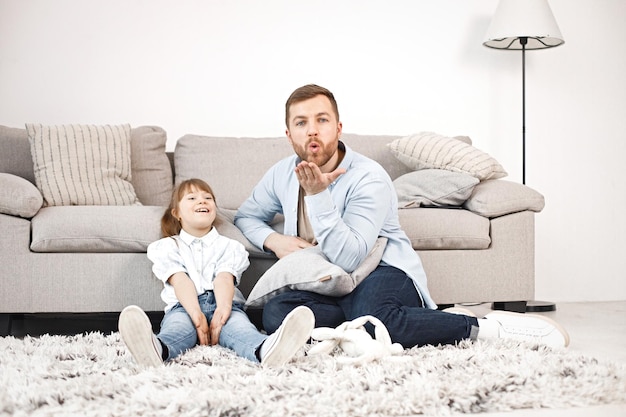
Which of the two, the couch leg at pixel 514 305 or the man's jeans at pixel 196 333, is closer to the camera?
the man's jeans at pixel 196 333

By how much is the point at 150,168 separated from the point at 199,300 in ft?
3.82

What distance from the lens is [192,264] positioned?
8.21 ft

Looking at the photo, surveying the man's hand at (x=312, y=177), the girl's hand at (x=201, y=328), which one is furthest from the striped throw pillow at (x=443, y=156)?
the girl's hand at (x=201, y=328)

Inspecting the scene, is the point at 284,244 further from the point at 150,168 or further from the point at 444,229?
the point at 150,168

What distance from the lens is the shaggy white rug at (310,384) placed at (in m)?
1.58

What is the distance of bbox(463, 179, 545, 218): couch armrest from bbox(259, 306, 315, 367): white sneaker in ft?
4.59

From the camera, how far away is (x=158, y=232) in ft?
8.93

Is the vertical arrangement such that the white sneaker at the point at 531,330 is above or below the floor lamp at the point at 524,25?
below

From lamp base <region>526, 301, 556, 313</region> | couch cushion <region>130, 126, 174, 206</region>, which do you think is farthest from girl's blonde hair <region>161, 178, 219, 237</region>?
lamp base <region>526, 301, 556, 313</region>

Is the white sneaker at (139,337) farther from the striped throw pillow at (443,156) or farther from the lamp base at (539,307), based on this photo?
the lamp base at (539,307)

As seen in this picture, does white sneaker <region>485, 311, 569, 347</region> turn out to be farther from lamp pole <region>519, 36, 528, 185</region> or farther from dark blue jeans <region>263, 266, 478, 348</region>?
lamp pole <region>519, 36, 528, 185</region>

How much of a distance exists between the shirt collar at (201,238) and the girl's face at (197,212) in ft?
0.05

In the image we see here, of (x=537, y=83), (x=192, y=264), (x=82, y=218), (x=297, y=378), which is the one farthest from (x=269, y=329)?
(x=537, y=83)

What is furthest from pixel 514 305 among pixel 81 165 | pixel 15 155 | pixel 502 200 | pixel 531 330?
pixel 15 155
